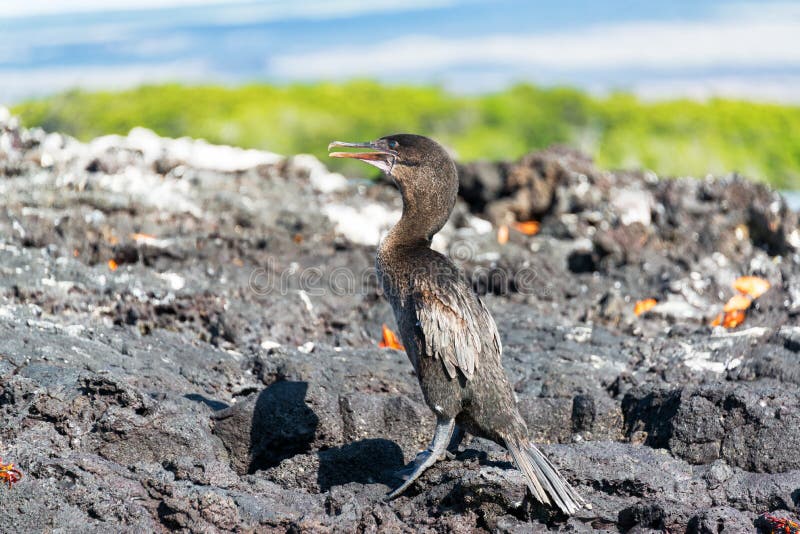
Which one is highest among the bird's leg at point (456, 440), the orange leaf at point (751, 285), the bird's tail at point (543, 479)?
the orange leaf at point (751, 285)

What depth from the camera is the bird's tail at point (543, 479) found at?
169 inches

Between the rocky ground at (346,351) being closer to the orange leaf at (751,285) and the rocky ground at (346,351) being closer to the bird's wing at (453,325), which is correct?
the orange leaf at (751,285)

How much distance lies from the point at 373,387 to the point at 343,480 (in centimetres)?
96

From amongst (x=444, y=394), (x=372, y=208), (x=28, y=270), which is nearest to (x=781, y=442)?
(x=444, y=394)

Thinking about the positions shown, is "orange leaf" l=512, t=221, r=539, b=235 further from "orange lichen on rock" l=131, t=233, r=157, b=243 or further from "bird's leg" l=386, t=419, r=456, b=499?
"bird's leg" l=386, t=419, r=456, b=499

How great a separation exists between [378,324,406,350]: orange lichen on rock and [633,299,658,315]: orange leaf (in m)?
1.87

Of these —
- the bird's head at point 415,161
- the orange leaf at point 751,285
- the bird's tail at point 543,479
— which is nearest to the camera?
the bird's tail at point 543,479

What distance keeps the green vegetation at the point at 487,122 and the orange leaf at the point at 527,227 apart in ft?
16.3

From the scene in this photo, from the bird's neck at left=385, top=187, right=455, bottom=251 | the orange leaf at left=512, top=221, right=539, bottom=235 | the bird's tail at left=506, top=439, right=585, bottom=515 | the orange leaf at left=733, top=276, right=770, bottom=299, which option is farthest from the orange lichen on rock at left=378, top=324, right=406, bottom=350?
the orange leaf at left=512, top=221, right=539, bottom=235

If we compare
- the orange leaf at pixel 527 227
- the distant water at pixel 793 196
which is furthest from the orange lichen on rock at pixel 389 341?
the distant water at pixel 793 196

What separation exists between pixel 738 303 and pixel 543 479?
419 cm

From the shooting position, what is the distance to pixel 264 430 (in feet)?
16.9

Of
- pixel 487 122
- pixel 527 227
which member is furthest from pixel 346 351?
pixel 487 122

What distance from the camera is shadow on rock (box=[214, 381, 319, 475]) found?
203 inches
